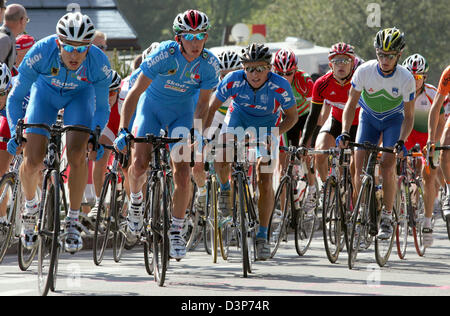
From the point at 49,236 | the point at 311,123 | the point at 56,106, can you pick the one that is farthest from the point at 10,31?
the point at 49,236

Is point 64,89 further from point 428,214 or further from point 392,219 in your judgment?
point 428,214

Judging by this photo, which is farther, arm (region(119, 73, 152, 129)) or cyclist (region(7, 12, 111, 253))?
arm (region(119, 73, 152, 129))

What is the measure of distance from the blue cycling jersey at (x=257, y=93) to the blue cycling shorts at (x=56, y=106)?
1.74 meters

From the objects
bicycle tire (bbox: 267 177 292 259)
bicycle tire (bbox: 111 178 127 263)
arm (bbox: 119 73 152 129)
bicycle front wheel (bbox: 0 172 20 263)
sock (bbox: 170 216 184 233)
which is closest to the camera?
sock (bbox: 170 216 184 233)

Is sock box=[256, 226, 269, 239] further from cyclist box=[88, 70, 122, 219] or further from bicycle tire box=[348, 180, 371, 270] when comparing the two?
cyclist box=[88, 70, 122, 219]

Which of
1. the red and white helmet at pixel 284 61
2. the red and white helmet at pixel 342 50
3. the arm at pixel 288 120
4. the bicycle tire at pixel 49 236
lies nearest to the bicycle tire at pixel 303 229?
the arm at pixel 288 120

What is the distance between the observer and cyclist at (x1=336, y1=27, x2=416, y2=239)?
34.1 ft

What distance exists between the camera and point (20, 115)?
8852mm

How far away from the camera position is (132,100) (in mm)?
9383

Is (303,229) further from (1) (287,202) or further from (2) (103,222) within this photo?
(2) (103,222)

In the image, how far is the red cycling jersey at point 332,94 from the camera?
12.3 metres

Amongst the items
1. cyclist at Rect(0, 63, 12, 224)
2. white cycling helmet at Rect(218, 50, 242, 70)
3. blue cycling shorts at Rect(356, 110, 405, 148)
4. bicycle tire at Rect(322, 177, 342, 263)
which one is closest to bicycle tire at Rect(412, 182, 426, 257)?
blue cycling shorts at Rect(356, 110, 405, 148)

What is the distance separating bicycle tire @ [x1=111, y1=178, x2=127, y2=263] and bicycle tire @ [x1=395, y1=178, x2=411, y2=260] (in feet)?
9.60

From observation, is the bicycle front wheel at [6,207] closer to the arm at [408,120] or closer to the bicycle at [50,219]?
the bicycle at [50,219]
